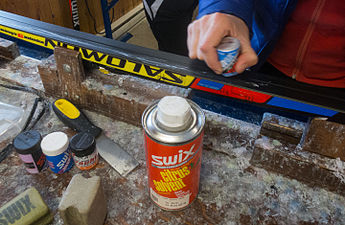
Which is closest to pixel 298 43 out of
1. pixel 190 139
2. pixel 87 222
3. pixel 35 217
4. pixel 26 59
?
pixel 190 139

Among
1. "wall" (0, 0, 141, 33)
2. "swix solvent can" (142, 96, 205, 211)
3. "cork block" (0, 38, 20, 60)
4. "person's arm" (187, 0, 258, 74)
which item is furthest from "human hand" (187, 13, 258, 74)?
"wall" (0, 0, 141, 33)

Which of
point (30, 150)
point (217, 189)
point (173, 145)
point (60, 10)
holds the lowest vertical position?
point (60, 10)

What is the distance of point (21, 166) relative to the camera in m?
0.99

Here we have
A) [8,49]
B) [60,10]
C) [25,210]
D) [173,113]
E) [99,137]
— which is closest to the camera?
[173,113]

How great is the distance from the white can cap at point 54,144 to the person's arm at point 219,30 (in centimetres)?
53

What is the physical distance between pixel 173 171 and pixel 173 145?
0.35 feet

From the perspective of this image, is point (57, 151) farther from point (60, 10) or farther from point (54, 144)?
point (60, 10)

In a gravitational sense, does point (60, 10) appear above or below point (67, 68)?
below

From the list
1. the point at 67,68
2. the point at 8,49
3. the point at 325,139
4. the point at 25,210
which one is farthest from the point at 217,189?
the point at 8,49

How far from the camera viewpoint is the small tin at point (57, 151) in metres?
0.87

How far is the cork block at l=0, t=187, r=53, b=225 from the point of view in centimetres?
73

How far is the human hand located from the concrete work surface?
0.78 feet

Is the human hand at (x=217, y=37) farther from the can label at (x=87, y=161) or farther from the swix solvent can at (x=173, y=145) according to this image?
the can label at (x=87, y=161)

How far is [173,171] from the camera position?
0.74m
